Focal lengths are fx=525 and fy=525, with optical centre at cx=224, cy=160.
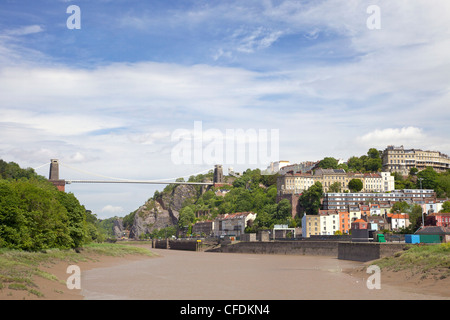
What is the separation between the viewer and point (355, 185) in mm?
137875

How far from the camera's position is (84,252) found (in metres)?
58.6

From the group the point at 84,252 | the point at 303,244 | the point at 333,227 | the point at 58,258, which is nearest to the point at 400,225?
the point at 333,227

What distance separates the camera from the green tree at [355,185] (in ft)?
453

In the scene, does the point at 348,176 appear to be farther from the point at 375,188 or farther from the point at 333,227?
the point at 333,227

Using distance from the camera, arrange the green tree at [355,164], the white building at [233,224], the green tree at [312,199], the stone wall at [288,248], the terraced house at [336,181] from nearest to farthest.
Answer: the stone wall at [288,248] → the green tree at [312,199] → the terraced house at [336,181] → the white building at [233,224] → the green tree at [355,164]

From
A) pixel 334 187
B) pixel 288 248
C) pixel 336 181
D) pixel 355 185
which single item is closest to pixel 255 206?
pixel 336 181

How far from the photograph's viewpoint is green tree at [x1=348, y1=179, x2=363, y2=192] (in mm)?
137988

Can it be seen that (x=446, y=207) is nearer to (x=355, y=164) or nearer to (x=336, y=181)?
(x=336, y=181)

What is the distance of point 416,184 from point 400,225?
38.9m

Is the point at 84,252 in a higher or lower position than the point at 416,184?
lower

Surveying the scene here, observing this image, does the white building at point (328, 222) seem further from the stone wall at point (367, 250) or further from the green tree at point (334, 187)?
the stone wall at point (367, 250)

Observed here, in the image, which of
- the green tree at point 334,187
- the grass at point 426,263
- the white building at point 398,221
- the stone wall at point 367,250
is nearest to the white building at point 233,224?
the green tree at point 334,187

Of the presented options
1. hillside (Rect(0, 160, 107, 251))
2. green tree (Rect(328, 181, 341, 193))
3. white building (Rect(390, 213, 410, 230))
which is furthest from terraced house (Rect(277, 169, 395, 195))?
hillside (Rect(0, 160, 107, 251))
